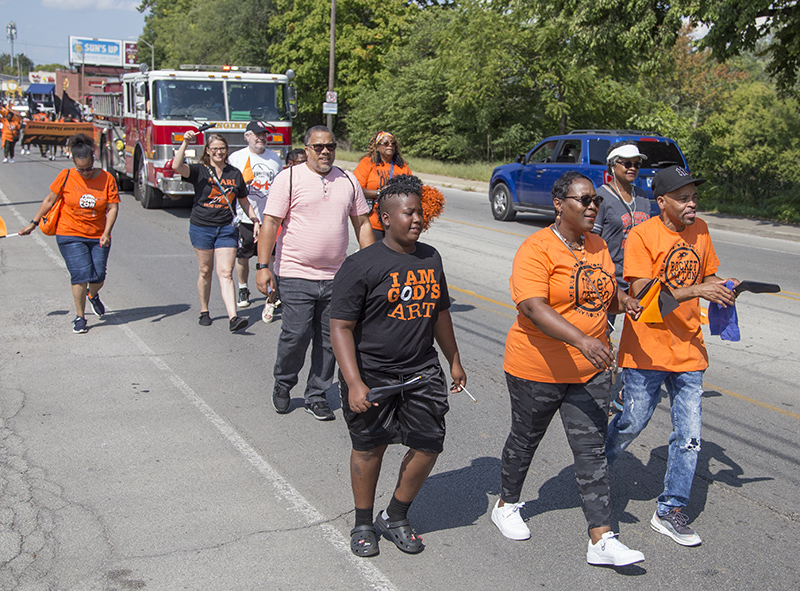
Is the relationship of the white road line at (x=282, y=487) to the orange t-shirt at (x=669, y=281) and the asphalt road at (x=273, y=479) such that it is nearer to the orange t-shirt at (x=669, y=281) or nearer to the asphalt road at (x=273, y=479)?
the asphalt road at (x=273, y=479)

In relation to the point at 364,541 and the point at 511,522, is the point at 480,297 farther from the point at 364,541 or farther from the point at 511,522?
the point at 364,541

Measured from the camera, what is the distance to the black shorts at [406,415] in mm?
3492

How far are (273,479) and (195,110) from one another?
12.4 metres

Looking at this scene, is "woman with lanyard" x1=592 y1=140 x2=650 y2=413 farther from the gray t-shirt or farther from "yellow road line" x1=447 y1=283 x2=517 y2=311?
"yellow road line" x1=447 y1=283 x2=517 y2=311

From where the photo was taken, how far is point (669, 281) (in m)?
3.94

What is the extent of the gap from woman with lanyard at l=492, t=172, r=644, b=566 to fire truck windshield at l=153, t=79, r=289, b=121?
12965mm

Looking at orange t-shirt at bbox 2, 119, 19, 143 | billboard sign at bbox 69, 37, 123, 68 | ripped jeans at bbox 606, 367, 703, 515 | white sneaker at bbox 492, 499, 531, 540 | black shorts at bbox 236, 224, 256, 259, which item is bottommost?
white sneaker at bbox 492, 499, 531, 540

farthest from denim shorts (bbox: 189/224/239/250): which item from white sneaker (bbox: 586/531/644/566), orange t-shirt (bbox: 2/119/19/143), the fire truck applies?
orange t-shirt (bbox: 2/119/19/143)

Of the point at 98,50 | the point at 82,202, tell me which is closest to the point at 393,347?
the point at 82,202

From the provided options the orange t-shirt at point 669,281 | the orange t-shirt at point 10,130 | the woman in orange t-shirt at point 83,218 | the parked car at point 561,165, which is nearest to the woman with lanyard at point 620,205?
the orange t-shirt at point 669,281

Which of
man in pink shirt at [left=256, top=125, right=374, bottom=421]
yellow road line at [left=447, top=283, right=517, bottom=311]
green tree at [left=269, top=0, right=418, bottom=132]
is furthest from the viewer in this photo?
green tree at [left=269, top=0, right=418, bottom=132]

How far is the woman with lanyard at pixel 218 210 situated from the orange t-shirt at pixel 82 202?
2.58 feet

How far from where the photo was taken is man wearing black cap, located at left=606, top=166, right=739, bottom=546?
3822 millimetres

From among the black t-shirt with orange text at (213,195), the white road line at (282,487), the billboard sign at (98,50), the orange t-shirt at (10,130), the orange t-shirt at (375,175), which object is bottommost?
the white road line at (282,487)
